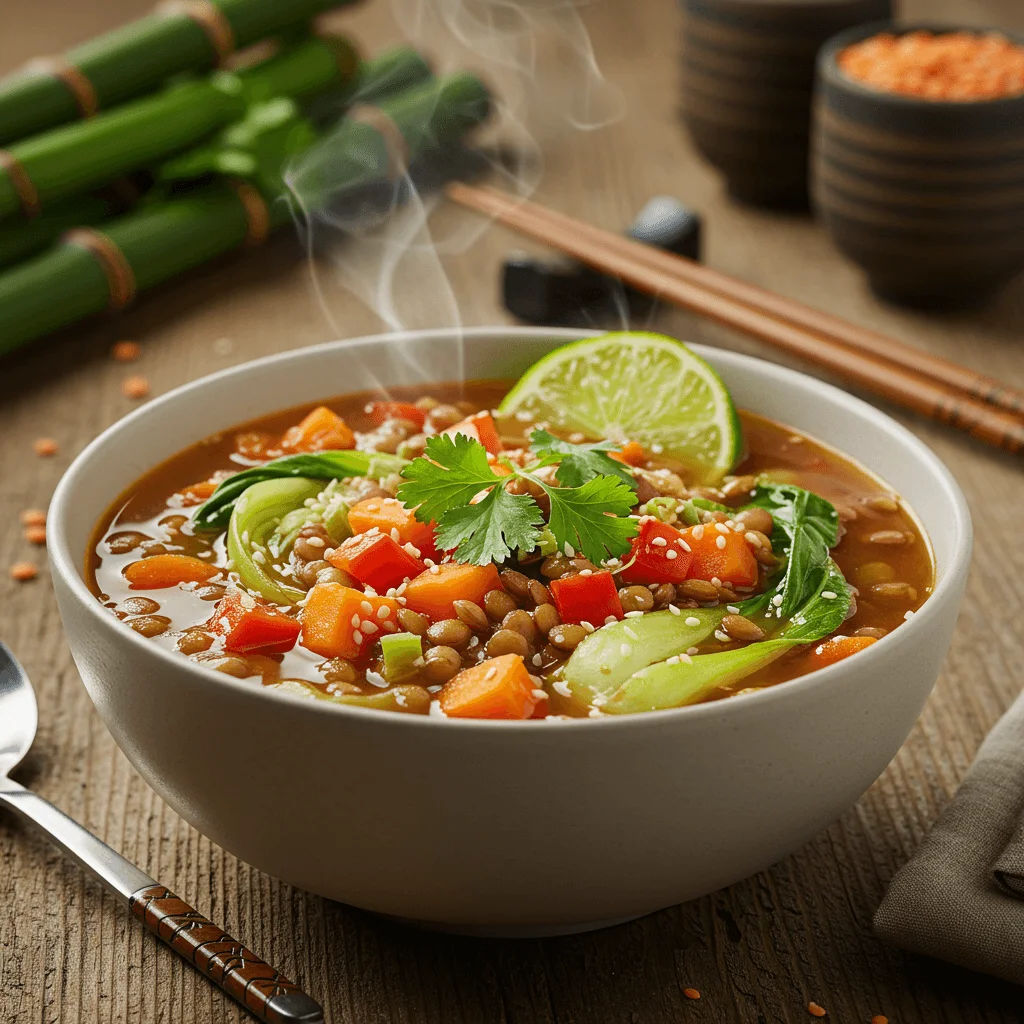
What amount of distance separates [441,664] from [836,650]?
558 mm

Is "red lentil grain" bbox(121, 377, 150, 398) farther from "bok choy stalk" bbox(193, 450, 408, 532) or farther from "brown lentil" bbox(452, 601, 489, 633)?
"brown lentil" bbox(452, 601, 489, 633)

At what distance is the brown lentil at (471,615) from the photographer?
73.9 inches

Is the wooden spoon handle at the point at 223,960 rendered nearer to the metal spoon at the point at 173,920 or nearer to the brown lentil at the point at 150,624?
the metal spoon at the point at 173,920

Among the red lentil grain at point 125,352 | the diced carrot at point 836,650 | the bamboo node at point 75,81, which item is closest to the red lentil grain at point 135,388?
the red lentil grain at point 125,352

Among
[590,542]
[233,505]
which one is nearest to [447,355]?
[233,505]

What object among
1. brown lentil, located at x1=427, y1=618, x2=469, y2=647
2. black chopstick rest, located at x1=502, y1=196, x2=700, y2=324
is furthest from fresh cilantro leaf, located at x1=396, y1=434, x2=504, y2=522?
black chopstick rest, located at x1=502, y1=196, x2=700, y2=324

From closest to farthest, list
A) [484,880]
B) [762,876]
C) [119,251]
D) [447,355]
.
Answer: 1. [484,880]
2. [762,876]
3. [447,355]
4. [119,251]

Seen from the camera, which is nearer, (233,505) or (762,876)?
(762,876)

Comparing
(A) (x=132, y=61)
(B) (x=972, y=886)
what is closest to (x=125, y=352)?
(A) (x=132, y=61)

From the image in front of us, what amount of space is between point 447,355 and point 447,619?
87 centimetres

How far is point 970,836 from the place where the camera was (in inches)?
76.7

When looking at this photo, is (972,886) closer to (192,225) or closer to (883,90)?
(883,90)

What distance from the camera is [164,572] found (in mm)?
2049

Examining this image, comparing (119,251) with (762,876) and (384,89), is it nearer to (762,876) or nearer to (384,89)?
(384,89)
